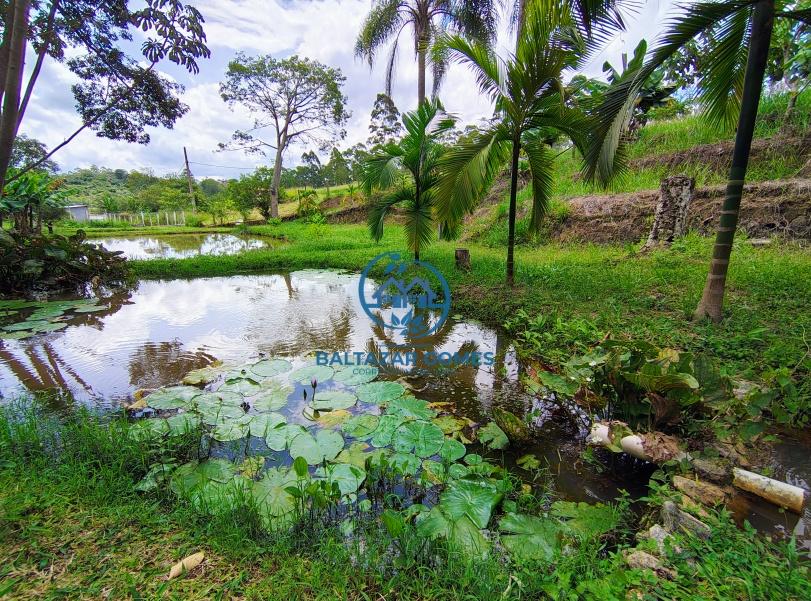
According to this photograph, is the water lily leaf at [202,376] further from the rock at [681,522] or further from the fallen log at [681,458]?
the rock at [681,522]

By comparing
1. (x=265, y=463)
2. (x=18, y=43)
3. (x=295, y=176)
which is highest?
(x=295, y=176)

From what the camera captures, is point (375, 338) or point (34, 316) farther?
point (34, 316)

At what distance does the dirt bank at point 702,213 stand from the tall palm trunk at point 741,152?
4.45 metres

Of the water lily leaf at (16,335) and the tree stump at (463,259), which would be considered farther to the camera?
the tree stump at (463,259)

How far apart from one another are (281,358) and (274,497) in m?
2.07

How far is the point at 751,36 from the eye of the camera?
3.18 m

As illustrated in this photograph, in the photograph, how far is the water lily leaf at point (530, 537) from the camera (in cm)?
152

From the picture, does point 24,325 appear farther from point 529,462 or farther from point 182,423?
point 529,462

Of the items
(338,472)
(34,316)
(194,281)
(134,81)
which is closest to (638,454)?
(338,472)

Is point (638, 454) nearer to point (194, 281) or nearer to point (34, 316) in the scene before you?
point (34, 316)

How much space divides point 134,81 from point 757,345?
34.5ft

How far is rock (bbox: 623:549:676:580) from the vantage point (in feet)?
4.26

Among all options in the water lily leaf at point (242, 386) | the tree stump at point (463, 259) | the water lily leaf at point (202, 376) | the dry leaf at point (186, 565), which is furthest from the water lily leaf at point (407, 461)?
the tree stump at point (463, 259)

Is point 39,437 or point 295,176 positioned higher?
point 295,176
